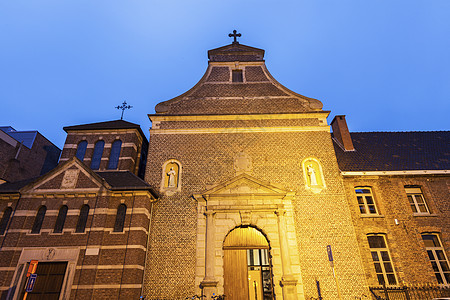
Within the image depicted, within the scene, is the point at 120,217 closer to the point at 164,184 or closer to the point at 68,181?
the point at 164,184

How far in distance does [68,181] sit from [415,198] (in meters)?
18.5

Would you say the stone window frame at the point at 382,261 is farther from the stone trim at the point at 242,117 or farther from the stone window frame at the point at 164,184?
the stone window frame at the point at 164,184

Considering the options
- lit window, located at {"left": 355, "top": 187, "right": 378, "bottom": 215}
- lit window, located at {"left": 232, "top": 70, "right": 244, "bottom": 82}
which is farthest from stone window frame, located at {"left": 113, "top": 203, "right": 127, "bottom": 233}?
lit window, located at {"left": 355, "top": 187, "right": 378, "bottom": 215}

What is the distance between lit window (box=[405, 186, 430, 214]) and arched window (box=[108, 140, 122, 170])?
55.4 ft

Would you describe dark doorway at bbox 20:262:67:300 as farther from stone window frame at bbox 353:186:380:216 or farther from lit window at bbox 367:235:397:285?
stone window frame at bbox 353:186:380:216

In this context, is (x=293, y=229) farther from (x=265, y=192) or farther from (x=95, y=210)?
(x=95, y=210)

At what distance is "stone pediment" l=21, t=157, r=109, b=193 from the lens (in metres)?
13.2

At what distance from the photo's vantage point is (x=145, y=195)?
13.0 meters

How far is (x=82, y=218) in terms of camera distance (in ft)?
42.2

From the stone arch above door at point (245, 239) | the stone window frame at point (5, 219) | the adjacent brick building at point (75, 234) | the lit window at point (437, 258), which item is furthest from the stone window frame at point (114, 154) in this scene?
the lit window at point (437, 258)

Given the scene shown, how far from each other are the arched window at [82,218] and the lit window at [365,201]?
14.0 meters

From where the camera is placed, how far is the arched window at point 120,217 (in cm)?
1265

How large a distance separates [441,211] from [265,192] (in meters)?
9.57

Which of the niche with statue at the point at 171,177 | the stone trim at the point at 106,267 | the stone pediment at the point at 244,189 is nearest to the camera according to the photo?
the stone trim at the point at 106,267
